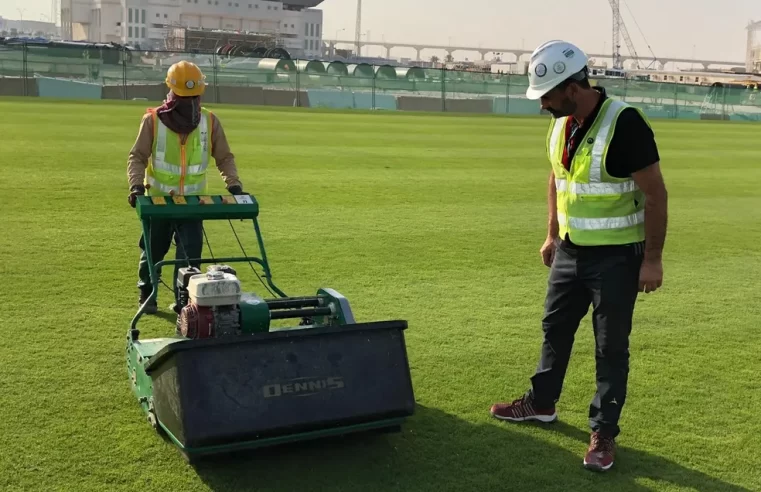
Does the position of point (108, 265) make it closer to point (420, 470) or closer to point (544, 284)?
point (544, 284)

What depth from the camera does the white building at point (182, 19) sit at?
12488 cm

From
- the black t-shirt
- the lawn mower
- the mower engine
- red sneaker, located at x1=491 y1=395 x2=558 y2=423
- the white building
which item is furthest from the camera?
the white building

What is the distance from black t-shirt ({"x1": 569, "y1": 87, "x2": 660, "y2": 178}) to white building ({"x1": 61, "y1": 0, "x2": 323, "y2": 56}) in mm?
126198

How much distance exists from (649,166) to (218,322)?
79.6 inches

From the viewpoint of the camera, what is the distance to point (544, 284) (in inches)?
261

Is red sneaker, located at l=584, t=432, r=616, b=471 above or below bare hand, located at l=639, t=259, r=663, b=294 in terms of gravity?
below

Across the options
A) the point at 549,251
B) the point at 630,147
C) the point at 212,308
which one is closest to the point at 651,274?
the point at 630,147

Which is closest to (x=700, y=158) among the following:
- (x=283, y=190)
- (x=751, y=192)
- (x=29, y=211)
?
(x=751, y=192)

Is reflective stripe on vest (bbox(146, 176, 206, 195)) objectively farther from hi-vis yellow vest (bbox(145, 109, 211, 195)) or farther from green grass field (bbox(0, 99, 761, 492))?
green grass field (bbox(0, 99, 761, 492))

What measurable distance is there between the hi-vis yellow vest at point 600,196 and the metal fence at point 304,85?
83.5ft

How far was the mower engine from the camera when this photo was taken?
366 centimetres

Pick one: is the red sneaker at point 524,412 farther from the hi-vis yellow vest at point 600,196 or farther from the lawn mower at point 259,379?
the hi-vis yellow vest at point 600,196

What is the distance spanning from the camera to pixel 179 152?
508cm

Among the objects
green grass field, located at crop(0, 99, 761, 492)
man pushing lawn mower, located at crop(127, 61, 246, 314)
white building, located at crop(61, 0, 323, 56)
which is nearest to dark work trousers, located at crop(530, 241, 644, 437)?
green grass field, located at crop(0, 99, 761, 492)
